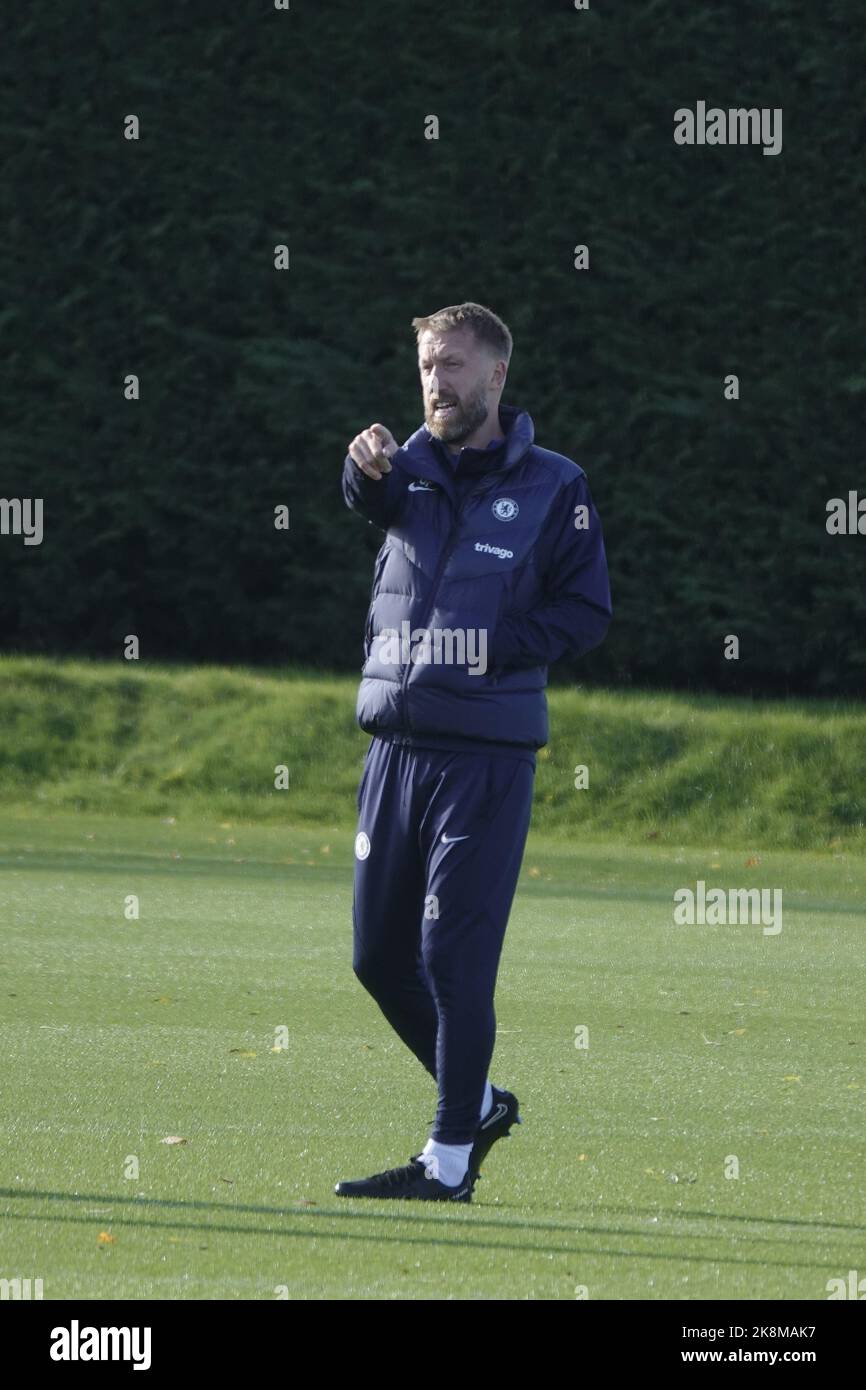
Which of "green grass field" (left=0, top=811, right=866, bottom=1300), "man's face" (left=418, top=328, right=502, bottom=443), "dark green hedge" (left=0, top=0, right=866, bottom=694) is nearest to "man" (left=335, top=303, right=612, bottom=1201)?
"man's face" (left=418, top=328, right=502, bottom=443)

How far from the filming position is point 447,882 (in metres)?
5.66

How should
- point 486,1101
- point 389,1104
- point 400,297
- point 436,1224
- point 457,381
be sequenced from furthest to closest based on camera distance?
Answer: point 400,297 < point 389,1104 < point 486,1101 < point 457,381 < point 436,1224

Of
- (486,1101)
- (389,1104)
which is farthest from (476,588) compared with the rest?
(389,1104)

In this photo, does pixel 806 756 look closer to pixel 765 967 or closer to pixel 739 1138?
pixel 765 967

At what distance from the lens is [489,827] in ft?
18.6

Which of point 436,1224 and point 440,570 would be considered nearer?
point 436,1224

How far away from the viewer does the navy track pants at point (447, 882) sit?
223 inches

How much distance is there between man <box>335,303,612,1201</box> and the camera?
18.6 ft

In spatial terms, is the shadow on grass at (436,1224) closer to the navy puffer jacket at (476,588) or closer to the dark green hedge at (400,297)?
the navy puffer jacket at (476,588)

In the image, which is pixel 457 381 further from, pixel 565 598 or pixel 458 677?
pixel 458 677

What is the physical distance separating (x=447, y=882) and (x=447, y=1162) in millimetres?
676

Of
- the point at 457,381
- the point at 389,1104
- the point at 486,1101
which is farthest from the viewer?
the point at 389,1104

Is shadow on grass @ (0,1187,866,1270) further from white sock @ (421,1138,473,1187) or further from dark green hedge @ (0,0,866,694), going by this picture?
dark green hedge @ (0,0,866,694)

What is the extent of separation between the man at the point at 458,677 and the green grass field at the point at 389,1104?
1.59ft
